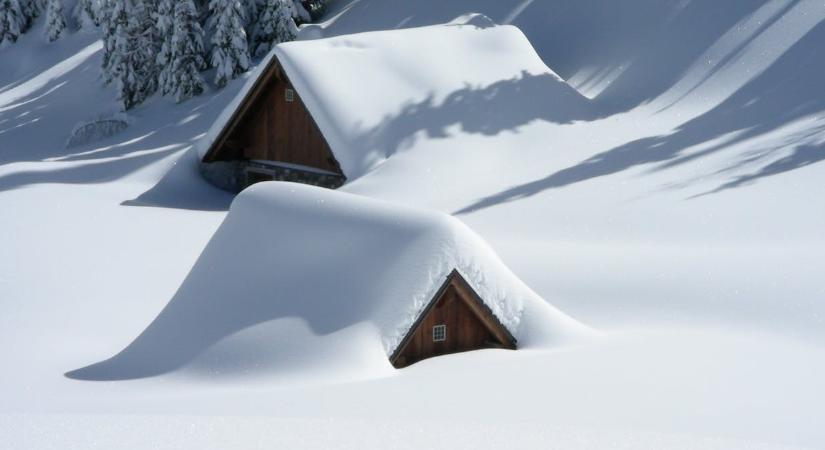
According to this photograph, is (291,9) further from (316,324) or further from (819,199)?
(316,324)

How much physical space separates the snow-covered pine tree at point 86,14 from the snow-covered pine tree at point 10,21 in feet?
10.9

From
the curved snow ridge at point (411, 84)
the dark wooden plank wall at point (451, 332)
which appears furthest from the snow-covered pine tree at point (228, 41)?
the dark wooden plank wall at point (451, 332)

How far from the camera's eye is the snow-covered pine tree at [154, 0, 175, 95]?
33.4 m

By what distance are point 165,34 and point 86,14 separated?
13.0 meters

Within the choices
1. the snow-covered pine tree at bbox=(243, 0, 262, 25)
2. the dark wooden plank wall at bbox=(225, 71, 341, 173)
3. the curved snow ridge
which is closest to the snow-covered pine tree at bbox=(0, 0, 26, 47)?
the snow-covered pine tree at bbox=(243, 0, 262, 25)

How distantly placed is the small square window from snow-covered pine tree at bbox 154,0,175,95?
2363 centimetres

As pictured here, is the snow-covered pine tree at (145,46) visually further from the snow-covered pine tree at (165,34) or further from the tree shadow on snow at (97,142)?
the tree shadow on snow at (97,142)

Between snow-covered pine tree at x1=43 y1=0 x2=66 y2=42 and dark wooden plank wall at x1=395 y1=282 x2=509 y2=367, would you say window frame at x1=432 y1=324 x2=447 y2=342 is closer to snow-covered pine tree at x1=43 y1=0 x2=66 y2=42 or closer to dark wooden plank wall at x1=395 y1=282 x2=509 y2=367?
dark wooden plank wall at x1=395 y1=282 x2=509 y2=367

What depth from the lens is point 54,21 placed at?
45.3m

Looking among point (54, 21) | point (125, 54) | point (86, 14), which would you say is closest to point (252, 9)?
point (125, 54)

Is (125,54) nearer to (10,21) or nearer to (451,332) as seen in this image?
(10,21)

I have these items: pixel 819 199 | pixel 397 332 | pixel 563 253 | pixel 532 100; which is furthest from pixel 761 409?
pixel 532 100

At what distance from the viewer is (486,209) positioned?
67.8 ft

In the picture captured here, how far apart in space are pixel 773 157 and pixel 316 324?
13151 mm
